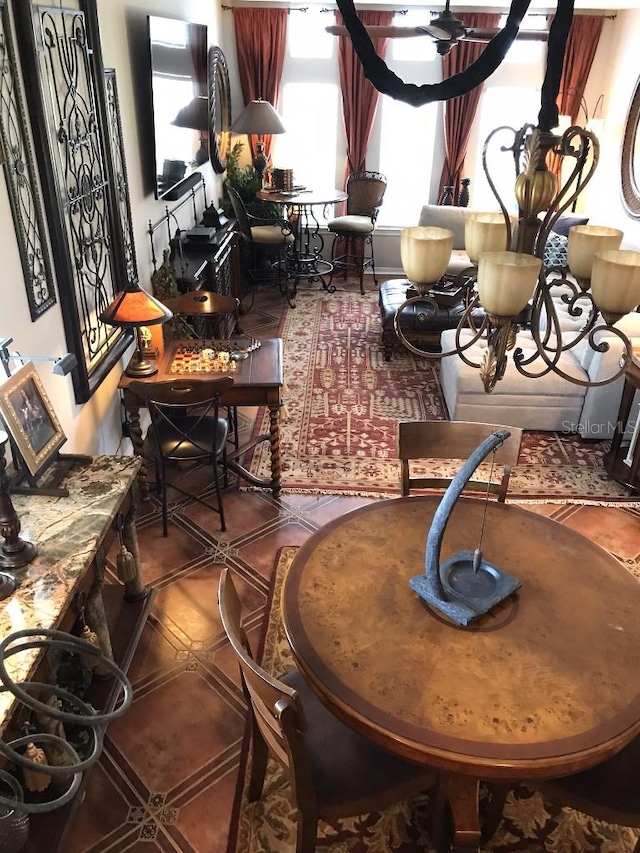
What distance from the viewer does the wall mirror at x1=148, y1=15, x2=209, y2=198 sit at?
3.80 m

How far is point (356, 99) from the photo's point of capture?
6.73 m

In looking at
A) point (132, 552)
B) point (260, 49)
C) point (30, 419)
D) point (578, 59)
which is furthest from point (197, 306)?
point (578, 59)

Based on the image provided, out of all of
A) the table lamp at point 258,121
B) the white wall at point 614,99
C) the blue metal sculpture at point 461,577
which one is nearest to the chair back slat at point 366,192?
the table lamp at point 258,121

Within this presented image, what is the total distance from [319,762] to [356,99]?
6682 millimetres

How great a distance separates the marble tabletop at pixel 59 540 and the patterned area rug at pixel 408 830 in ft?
2.99

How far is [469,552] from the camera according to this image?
195 centimetres

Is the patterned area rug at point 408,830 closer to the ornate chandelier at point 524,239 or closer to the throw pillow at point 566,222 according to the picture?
the ornate chandelier at point 524,239

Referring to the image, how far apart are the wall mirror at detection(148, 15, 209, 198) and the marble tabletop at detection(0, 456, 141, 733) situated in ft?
7.74

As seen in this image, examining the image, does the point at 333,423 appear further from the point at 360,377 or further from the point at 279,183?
the point at 279,183

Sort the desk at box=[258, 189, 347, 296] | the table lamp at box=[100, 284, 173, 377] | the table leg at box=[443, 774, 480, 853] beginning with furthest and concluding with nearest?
the desk at box=[258, 189, 347, 296]
the table lamp at box=[100, 284, 173, 377]
the table leg at box=[443, 774, 480, 853]

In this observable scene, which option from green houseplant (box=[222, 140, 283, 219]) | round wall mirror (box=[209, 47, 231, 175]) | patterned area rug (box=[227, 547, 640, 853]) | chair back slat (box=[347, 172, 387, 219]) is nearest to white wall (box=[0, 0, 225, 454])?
round wall mirror (box=[209, 47, 231, 175])

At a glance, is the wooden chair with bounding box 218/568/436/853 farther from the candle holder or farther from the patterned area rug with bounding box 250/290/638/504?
the patterned area rug with bounding box 250/290/638/504

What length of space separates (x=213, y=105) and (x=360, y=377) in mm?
2806

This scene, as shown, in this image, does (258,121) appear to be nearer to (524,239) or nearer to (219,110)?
(219,110)
